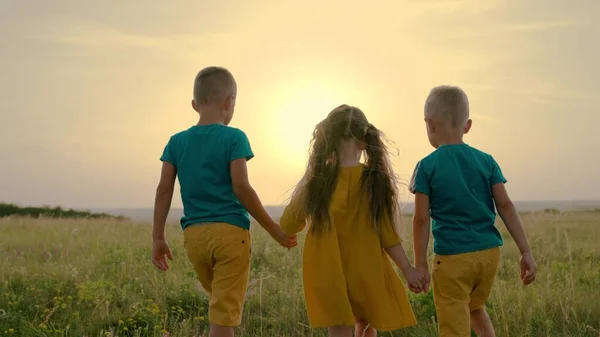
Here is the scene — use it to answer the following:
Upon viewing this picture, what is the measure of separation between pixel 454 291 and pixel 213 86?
213 cm

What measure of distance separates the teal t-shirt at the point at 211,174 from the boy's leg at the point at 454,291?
1.36 meters

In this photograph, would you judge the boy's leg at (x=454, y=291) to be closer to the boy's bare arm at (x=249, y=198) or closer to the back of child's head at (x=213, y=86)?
the boy's bare arm at (x=249, y=198)

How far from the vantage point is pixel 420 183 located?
4.04 metres

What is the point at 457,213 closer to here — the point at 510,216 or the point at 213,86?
the point at 510,216

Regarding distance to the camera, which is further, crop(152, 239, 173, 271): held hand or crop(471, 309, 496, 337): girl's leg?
crop(152, 239, 173, 271): held hand

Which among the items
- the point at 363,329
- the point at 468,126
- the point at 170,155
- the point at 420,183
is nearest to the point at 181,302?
the point at 170,155

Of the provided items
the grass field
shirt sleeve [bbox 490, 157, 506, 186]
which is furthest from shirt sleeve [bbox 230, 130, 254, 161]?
the grass field

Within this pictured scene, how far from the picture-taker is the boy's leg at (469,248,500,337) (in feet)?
13.2

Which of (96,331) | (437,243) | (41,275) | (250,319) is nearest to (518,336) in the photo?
(437,243)

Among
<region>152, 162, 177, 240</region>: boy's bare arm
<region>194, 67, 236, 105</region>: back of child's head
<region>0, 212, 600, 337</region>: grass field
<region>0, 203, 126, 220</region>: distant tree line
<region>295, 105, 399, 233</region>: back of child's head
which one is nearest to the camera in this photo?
<region>295, 105, 399, 233</region>: back of child's head

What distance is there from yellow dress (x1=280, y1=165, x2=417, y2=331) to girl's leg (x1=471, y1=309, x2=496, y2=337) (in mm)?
555

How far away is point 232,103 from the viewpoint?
4.37m

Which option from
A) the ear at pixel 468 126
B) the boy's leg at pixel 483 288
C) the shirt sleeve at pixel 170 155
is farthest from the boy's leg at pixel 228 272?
the ear at pixel 468 126

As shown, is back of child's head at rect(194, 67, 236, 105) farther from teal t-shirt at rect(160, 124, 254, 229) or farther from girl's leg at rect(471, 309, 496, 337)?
girl's leg at rect(471, 309, 496, 337)
